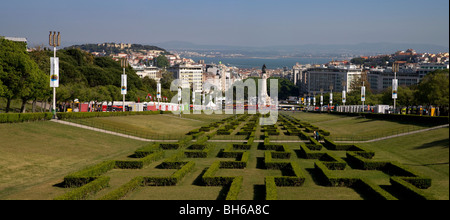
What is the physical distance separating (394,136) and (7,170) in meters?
31.2

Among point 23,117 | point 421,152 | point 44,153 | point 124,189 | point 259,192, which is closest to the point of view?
point 124,189

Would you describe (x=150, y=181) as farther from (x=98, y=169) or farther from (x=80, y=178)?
(x=98, y=169)

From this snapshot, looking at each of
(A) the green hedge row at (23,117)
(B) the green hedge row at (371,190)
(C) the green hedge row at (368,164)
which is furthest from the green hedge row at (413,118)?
(A) the green hedge row at (23,117)

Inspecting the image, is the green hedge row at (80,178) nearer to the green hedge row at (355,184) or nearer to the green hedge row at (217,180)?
the green hedge row at (217,180)

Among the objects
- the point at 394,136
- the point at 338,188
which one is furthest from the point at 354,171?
the point at 394,136

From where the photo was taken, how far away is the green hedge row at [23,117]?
35044 millimetres

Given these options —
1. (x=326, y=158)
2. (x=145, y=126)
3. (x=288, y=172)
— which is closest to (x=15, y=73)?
(x=145, y=126)

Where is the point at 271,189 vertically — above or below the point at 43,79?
below

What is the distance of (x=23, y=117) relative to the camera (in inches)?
1469

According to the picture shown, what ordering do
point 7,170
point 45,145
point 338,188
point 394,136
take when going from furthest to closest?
1. point 394,136
2. point 45,145
3. point 7,170
4. point 338,188
